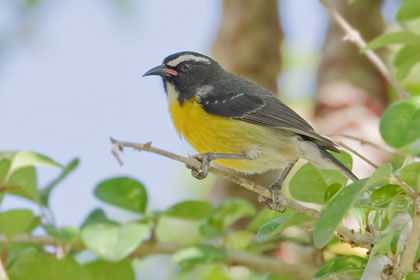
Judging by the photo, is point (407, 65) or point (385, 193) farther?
point (407, 65)

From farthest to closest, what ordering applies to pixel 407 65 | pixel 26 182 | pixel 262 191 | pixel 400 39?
pixel 26 182 → pixel 407 65 → pixel 400 39 → pixel 262 191

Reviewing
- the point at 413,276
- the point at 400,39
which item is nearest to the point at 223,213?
the point at 400,39

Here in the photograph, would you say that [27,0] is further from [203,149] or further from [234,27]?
[203,149]

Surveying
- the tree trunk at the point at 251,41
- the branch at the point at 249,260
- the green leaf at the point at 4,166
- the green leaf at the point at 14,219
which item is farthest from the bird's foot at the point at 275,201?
the tree trunk at the point at 251,41

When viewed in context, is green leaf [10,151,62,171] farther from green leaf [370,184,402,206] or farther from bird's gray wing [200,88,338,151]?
green leaf [370,184,402,206]

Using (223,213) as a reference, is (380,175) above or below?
above

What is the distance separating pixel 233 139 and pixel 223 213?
449 millimetres

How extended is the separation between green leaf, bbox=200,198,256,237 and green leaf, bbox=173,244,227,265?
23 cm

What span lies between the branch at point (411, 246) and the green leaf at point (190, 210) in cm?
166

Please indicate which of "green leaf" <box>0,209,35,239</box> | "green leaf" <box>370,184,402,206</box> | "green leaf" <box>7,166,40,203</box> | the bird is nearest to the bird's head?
the bird

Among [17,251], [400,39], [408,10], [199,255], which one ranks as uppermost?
[408,10]

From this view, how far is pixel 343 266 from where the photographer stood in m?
2.61

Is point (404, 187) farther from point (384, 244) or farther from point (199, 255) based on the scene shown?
point (199, 255)

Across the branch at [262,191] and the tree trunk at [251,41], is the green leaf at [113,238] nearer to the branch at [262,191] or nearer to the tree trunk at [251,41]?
the branch at [262,191]
